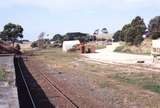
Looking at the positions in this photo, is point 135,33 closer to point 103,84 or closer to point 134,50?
point 134,50

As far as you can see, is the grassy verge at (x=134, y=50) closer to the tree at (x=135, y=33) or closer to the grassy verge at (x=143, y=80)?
the tree at (x=135, y=33)

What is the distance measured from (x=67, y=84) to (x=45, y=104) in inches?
346

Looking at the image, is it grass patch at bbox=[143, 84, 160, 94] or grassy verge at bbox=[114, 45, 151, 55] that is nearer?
grass patch at bbox=[143, 84, 160, 94]

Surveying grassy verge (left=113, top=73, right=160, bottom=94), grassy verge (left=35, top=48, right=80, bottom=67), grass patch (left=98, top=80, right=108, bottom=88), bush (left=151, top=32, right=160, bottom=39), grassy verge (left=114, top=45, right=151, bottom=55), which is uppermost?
bush (left=151, top=32, right=160, bottom=39)

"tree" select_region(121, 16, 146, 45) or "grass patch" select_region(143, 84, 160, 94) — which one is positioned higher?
"tree" select_region(121, 16, 146, 45)

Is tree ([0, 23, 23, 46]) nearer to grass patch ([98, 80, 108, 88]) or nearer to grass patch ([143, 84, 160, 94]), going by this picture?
grass patch ([98, 80, 108, 88])

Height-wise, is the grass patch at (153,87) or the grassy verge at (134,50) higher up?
the grassy verge at (134,50)

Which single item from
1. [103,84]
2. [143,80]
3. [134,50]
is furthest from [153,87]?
[134,50]

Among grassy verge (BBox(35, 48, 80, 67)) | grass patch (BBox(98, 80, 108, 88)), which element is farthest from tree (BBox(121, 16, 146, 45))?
grass patch (BBox(98, 80, 108, 88))

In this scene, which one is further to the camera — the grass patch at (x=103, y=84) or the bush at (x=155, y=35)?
the bush at (x=155, y=35)

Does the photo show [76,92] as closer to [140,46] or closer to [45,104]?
[45,104]

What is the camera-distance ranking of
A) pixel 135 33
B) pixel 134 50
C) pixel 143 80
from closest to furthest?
pixel 143 80, pixel 134 50, pixel 135 33

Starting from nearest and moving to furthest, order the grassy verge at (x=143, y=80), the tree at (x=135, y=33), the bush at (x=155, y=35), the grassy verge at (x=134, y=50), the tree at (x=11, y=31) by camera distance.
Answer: the grassy verge at (x=143, y=80) → the grassy verge at (x=134, y=50) → the bush at (x=155, y=35) → the tree at (x=135, y=33) → the tree at (x=11, y=31)

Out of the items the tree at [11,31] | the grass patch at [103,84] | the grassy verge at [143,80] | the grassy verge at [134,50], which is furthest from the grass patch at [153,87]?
the tree at [11,31]
